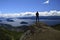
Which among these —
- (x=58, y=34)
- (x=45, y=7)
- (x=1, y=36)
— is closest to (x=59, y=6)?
(x=45, y=7)

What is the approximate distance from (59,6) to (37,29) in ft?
2.55

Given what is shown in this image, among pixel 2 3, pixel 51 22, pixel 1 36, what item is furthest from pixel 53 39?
pixel 2 3

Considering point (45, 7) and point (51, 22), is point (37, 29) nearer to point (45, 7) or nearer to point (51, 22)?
point (51, 22)

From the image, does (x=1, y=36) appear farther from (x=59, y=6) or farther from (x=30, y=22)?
(x=59, y=6)

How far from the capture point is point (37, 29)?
304 centimetres

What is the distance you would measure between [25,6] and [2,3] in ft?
1.87

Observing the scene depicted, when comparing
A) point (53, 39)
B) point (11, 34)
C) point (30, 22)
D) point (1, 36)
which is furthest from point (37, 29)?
point (1, 36)

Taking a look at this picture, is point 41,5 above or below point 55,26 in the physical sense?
above

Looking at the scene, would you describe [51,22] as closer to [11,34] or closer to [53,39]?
[53,39]

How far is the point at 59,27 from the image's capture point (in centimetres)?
305

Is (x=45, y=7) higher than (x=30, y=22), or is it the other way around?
(x=45, y=7)

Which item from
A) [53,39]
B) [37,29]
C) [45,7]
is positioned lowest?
[53,39]

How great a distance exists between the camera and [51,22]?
121 inches

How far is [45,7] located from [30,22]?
1.71 feet
